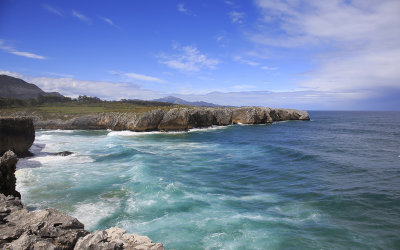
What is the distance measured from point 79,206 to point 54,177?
26.9 feet

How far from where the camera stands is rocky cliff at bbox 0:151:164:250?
628 cm

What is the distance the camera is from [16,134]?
1087 inches

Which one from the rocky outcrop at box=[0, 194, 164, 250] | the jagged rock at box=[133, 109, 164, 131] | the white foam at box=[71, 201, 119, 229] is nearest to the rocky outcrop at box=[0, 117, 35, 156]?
the white foam at box=[71, 201, 119, 229]

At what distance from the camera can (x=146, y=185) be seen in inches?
741

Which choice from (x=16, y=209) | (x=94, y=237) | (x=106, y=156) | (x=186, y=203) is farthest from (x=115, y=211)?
(x=106, y=156)

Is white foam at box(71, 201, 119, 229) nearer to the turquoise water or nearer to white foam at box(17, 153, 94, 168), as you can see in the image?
the turquoise water

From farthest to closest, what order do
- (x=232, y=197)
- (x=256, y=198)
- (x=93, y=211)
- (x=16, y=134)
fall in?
(x=16, y=134) < (x=232, y=197) < (x=256, y=198) < (x=93, y=211)

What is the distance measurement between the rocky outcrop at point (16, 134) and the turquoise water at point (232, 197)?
6.13 feet

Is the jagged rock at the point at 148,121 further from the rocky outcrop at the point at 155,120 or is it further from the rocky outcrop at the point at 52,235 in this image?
the rocky outcrop at the point at 52,235

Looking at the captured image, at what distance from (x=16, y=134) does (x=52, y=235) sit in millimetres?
26387

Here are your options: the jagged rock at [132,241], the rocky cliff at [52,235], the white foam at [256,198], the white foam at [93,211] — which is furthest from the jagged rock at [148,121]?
the jagged rock at [132,241]

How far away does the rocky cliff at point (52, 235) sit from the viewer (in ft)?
20.6

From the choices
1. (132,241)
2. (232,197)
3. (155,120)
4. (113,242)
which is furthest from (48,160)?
(155,120)

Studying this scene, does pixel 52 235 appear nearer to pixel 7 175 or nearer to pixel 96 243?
pixel 96 243
